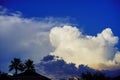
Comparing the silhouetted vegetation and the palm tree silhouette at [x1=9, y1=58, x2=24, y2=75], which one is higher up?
the palm tree silhouette at [x1=9, y1=58, x2=24, y2=75]

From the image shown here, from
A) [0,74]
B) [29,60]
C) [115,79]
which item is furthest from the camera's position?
[29,60]

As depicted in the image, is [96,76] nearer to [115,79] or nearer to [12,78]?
[115,79]

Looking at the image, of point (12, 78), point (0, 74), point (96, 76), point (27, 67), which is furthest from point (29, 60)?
point (96, 76)

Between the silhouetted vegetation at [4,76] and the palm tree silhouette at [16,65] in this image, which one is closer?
the silhouetted vegetation at [4,76]

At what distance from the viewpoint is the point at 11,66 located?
11850 centimetres

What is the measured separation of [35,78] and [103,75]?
66.7ft

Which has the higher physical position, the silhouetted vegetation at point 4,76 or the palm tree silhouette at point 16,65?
the palm tree silhouette at point 16,65

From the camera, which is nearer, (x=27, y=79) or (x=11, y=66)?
A: (x=27, y=79)

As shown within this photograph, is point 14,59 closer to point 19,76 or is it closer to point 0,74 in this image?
point 0,74

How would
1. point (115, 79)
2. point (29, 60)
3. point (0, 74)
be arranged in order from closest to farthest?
point (115, 79), point (0, 74), point (29, 60)

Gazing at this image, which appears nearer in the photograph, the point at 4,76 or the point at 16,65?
the point at 4,76

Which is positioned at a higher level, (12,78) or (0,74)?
(0,74)

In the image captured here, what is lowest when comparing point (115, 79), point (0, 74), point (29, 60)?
point (115, 79)

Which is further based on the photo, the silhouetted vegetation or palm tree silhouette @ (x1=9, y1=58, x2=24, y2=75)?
palm tree silhouette @ (x1=9, y1=58, x2=24, y2=75)
